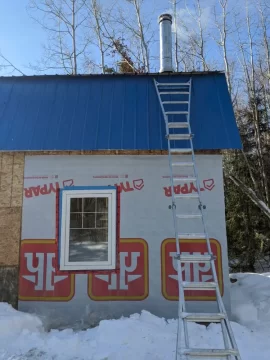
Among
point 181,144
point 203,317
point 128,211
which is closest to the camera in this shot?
point 203,317

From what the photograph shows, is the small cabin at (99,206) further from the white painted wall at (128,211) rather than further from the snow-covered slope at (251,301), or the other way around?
the snow-covered slope at (251,301)

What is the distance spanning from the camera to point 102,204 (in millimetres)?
5988

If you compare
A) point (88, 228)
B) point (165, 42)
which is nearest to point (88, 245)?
point (88, 228)

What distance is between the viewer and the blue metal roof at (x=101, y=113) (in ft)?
18.7

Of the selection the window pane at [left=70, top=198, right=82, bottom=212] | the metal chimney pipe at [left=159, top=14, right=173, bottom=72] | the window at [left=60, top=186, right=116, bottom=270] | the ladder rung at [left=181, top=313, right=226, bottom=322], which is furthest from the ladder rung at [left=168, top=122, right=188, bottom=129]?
the ladder rung at [left=181, top=313, right=226, bottom=322]

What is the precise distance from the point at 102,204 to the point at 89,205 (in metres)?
0.24

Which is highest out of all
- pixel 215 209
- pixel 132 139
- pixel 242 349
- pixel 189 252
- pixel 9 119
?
pixel 9 119

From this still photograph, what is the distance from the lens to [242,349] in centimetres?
432

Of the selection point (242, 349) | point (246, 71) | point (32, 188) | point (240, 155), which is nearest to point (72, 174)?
point (32, 188)

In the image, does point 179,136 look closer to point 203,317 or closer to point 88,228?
point 88,228

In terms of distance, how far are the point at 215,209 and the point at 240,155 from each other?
10817 millimetres

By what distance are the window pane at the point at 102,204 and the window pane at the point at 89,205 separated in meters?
Answer: 0.07

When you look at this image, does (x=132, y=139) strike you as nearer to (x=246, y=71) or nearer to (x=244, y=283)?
(x=244, y=283)

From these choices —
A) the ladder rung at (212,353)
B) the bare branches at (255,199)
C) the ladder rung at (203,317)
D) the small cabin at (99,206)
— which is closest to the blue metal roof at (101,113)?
the small cabin at (99,206)
